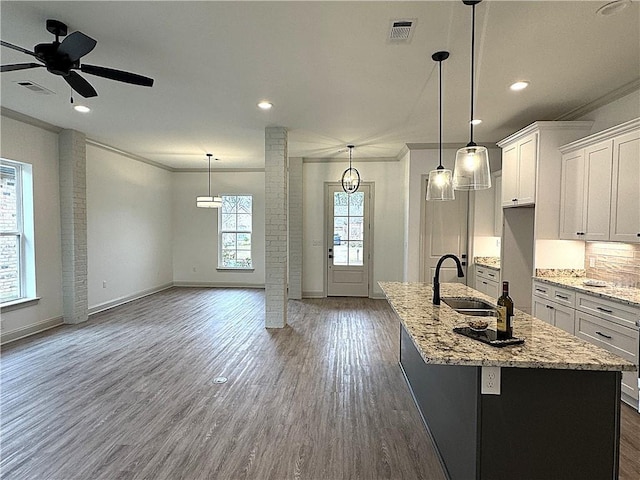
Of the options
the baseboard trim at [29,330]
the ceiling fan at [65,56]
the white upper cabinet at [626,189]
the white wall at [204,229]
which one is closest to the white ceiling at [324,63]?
the ceiling fan at [65,56]

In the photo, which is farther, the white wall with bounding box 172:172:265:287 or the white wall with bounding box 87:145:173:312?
the white wall with bounding box 172:172:265:287

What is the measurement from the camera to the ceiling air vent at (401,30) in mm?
2414

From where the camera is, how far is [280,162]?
5121 millimetres

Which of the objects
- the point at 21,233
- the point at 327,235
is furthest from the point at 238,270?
the point at 21,233

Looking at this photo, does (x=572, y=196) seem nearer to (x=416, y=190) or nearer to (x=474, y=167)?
(x=474, y=167)

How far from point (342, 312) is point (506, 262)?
277cm

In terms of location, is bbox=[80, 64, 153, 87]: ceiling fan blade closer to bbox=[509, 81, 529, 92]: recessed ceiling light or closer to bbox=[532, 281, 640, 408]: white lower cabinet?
bbox=[509, 81, 529, 92]: recessed ceiling light

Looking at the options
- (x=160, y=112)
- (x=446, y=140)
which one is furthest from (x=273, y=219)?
(x=446, y=140)

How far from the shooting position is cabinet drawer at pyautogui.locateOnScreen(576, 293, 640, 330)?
277cm

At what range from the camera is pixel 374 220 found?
24.7 feet

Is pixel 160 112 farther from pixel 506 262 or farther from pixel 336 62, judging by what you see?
pixel 506 262

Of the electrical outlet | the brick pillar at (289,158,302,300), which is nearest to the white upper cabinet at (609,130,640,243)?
the electrical outlet

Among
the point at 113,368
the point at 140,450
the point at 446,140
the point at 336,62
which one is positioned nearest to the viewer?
the point at 140,450

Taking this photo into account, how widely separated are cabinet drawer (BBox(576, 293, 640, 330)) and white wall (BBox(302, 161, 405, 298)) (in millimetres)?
4139
